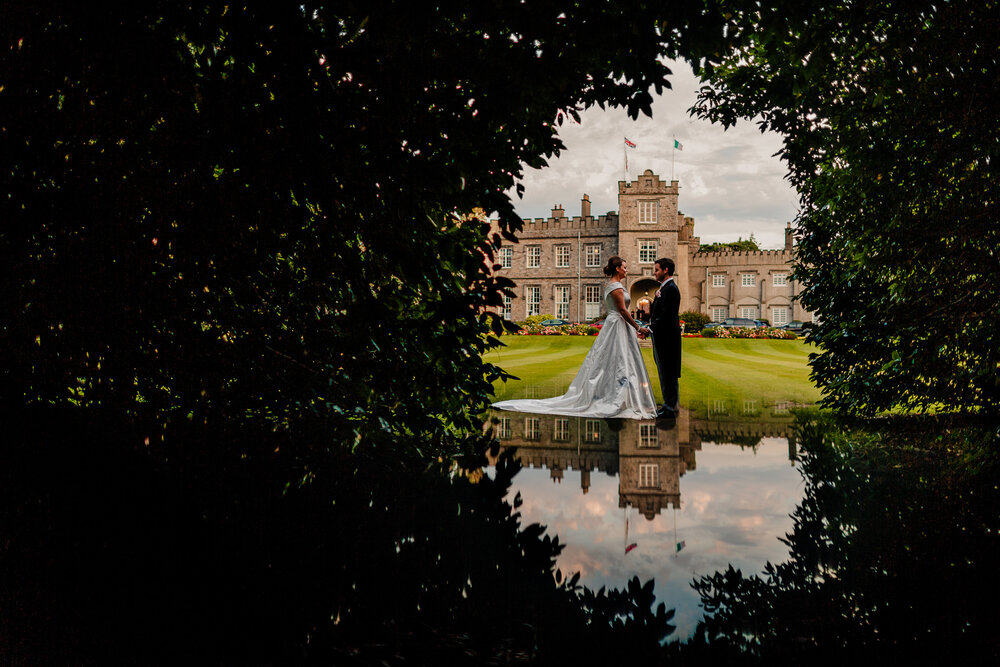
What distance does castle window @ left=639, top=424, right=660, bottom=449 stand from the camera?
Answer: 639 centimetres

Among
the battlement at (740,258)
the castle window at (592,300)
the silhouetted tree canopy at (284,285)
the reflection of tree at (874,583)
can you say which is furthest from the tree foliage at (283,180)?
the battlement at (740,258)

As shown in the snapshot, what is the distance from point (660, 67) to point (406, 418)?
2.83m

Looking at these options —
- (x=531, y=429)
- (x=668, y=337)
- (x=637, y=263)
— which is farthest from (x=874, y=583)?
(x=637, y=263)

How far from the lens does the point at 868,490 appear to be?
4539 millimetres

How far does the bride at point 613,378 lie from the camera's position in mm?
8547

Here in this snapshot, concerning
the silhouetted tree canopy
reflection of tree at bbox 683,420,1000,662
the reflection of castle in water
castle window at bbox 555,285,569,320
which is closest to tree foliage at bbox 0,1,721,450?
the silhouetted tree canopy

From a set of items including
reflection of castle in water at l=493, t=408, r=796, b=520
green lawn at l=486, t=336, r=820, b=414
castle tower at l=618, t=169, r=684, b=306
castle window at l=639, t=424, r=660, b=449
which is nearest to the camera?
reflection of castle in water at l=493, t=408, r=796, b=520

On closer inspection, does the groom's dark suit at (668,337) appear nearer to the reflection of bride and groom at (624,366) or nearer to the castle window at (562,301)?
the reflection of bride and groom at (624,366)

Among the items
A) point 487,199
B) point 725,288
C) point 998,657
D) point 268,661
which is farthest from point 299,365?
point 725,288

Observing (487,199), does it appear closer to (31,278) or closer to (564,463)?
(564,463)

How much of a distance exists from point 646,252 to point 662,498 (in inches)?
1733

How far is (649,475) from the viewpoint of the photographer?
203 inches

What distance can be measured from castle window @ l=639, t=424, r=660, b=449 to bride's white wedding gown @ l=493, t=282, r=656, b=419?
692mm

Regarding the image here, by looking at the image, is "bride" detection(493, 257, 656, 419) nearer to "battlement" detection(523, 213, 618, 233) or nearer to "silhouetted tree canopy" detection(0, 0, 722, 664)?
"silhouetted tree canopy" detection(0, 0, 722, 664)
